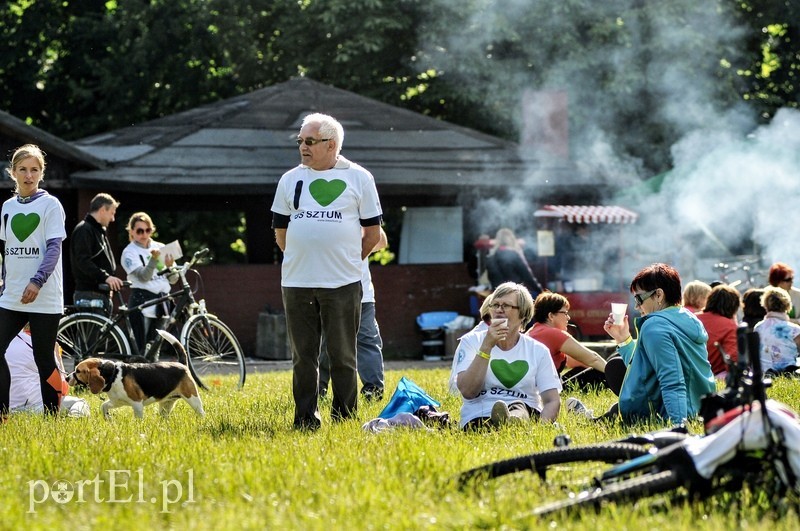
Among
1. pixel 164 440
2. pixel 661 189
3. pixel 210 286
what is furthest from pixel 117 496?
pixel 661 189

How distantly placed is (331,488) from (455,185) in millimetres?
14233

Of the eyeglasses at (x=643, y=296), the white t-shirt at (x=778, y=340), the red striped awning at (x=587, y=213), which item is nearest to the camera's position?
the eyeglasses at (x=643, y=296)

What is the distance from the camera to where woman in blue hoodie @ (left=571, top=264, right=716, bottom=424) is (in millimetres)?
6938

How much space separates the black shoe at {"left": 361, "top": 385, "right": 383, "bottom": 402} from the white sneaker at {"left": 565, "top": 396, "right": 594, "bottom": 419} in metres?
1.69

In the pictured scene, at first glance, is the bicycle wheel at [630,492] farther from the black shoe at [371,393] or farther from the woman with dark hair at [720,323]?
the woman with dark hair at [720,323]

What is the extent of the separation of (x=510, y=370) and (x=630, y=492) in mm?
2965

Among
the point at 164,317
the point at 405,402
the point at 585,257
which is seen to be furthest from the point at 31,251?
the point at 585,257

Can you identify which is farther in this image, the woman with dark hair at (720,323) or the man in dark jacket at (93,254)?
the man in dark jacket at (93,254)

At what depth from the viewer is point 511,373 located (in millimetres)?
7555

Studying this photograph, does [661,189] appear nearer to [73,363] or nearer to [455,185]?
[455,185]

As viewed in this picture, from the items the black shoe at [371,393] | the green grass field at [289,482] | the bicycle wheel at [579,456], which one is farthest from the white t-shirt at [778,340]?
the bicycle wheel at [579,456]

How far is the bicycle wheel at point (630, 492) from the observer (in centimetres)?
459

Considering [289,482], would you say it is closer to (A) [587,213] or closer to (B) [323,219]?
(B) [323,219]

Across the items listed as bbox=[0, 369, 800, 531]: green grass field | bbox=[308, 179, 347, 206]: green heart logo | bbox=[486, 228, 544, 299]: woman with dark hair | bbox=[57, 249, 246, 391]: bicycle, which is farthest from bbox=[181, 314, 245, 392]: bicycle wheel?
bbox=[486, 228, 544, 299]: woman with dark hair
